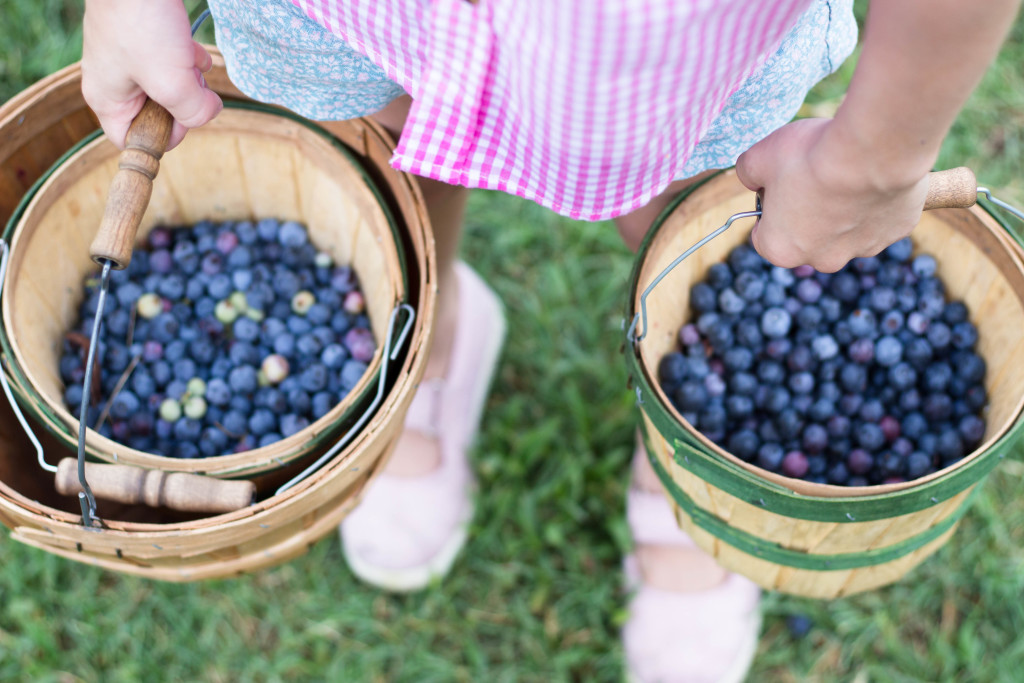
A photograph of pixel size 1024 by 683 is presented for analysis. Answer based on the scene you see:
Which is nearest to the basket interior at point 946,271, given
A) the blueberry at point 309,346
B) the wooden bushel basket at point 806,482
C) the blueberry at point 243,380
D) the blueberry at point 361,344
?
the wooden bushel basket at point 806,482

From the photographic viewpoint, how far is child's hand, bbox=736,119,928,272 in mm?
744

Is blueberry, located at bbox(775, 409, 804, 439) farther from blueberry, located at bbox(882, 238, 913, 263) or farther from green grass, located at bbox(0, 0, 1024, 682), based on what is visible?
green grass, located at bbox(0, 0, 1024, 682)

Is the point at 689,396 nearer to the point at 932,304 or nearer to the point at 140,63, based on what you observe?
the point at 932,304

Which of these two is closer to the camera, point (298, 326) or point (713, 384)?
point (713, 384)

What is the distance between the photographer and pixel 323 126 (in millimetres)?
1311

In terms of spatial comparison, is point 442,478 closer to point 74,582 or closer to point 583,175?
point 74,582

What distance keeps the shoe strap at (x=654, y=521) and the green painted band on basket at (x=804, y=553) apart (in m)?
0.48

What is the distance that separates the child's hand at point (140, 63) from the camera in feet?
2.94

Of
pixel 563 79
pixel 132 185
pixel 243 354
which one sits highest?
pixel 563 79

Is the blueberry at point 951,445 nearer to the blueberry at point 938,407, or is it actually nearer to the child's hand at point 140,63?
the blueberry at point 938,407

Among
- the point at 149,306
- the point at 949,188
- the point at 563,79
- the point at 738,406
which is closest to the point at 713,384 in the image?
the point at 738,406

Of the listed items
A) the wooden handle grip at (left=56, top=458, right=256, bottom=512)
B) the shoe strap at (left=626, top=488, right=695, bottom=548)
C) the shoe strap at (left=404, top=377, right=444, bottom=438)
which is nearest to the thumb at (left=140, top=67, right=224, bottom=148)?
the wooden handle grip at (left=56, top=458, right=256, bottom=512)

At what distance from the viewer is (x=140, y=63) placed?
0.92 meters

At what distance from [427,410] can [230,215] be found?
0.58m
